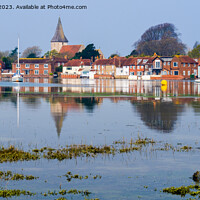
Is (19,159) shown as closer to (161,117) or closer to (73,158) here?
(73,158)

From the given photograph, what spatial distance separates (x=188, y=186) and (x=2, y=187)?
5238 millimetres

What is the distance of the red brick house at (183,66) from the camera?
168 meters

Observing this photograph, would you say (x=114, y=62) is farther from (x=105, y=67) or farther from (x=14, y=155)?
(x=14, y=155)

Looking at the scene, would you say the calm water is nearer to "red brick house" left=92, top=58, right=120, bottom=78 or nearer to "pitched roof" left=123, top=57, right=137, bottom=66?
"pitched roof" left=123, top=57, right=137, bottom=66

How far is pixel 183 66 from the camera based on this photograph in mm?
168875

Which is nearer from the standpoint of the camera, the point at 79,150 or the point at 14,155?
the point at 14,155

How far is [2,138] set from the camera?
21.5 metres

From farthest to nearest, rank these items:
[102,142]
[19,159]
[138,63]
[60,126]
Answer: [138,63] < [60,126] < [102,142] < [19,159]

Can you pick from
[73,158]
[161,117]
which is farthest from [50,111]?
[73,158]

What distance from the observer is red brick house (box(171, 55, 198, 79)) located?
550 feet

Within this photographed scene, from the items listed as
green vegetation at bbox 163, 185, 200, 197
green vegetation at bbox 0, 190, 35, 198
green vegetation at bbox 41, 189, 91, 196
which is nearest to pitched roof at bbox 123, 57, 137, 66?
green vegetation at bbox 163, 185, 200, 197

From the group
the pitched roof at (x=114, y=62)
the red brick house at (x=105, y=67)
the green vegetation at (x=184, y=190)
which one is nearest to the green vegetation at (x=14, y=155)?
the green vegetation at (x=184, y=190)

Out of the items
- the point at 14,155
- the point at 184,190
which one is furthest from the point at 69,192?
the point at 14,155

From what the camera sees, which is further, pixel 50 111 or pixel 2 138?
pixel 50 111
